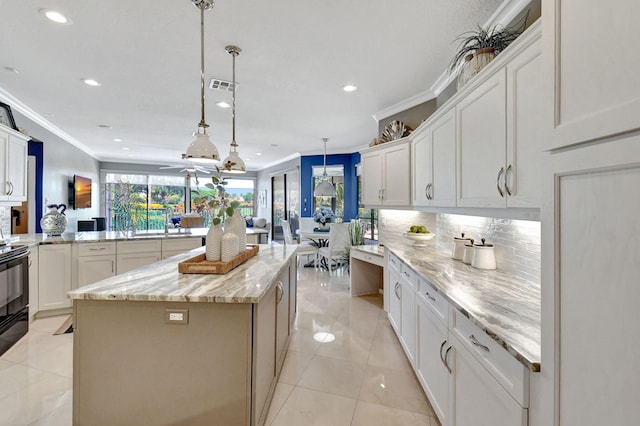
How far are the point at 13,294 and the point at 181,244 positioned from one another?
1.74 metres

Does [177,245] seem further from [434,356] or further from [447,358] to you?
[447,358]

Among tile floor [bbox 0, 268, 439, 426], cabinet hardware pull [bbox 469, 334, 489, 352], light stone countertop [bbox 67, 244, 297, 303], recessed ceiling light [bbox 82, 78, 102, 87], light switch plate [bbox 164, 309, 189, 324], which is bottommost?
tile floor [bbox 0, 268, 439, 426]

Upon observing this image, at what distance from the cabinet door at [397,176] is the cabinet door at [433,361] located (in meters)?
1.61

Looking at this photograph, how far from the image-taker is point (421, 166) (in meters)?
3.09

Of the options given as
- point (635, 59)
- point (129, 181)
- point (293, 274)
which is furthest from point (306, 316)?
point (129, 181)

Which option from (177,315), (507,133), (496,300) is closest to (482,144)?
(507,133)

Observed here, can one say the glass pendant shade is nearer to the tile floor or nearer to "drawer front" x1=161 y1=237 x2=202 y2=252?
"drawer front" x1=161 y1=237 x2=202 y2=252

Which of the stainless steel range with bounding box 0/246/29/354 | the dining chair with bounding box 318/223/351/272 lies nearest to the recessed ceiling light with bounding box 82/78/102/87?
the stainless steel range with bounding box 0/246/29/354

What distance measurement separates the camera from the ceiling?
2102 millimetres

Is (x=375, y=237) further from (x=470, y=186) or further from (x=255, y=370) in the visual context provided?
(x=255, y=370)

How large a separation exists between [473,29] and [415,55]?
0.50 metres

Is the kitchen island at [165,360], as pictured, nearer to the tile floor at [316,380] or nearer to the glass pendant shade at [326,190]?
the tile floor at [316,380]

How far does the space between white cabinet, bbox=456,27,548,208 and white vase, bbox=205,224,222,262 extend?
1.73 m

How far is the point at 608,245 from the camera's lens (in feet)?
2.34
